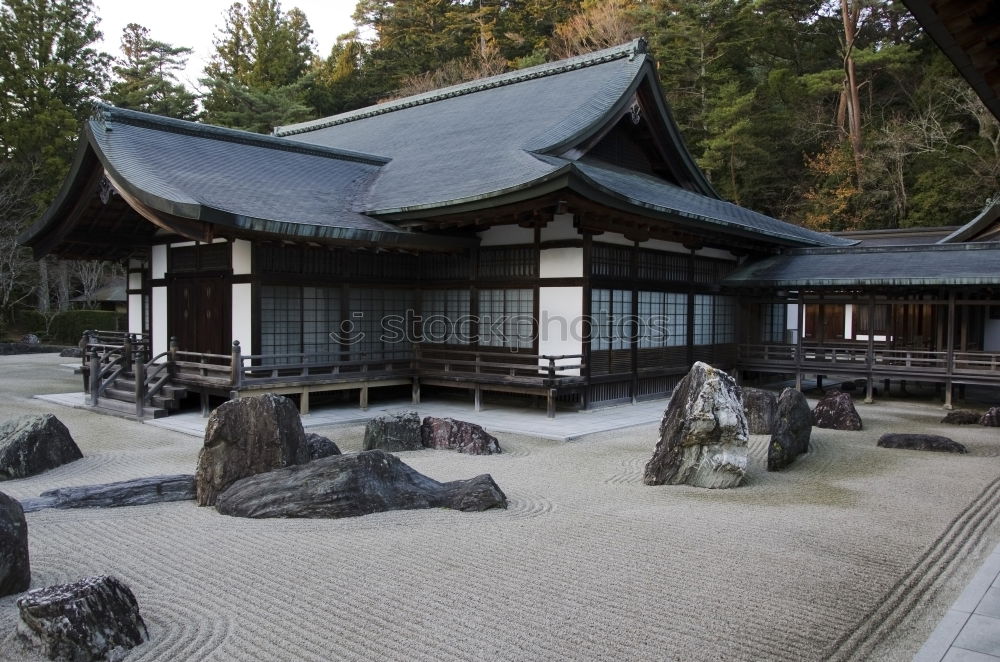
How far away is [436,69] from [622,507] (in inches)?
1527

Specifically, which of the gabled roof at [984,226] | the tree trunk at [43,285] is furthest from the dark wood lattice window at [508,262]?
the tree trunk at [43,285]

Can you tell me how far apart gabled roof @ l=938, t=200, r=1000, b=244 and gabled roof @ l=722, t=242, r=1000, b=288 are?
10.1 feet

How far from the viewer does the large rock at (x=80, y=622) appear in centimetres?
383

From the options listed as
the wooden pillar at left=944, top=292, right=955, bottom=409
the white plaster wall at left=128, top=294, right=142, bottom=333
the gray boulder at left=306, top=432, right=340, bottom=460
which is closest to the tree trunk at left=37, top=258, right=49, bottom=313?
the white plaster wall at left=128, top=294, right=142, bottom=333

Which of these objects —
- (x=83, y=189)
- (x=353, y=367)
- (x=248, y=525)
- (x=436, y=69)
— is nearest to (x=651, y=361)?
(x=353, y=367)

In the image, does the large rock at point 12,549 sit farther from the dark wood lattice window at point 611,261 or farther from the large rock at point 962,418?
the large rock at point 962,418

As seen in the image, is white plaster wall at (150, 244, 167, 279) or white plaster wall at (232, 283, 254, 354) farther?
white plaster wall at (150, 244, 167, 279)

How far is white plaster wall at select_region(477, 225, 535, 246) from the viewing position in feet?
46.0

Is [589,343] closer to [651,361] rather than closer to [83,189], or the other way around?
[651,361]

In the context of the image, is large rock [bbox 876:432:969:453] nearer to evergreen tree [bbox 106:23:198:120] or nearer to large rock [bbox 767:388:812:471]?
Result: large rock [bbox 767:388:812:471]

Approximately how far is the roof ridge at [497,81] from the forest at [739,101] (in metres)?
12.8

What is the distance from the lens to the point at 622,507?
7164mm

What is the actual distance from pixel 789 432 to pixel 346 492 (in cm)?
569

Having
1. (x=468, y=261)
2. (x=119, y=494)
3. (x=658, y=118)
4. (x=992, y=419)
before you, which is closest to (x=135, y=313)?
(x=468, y=261)
